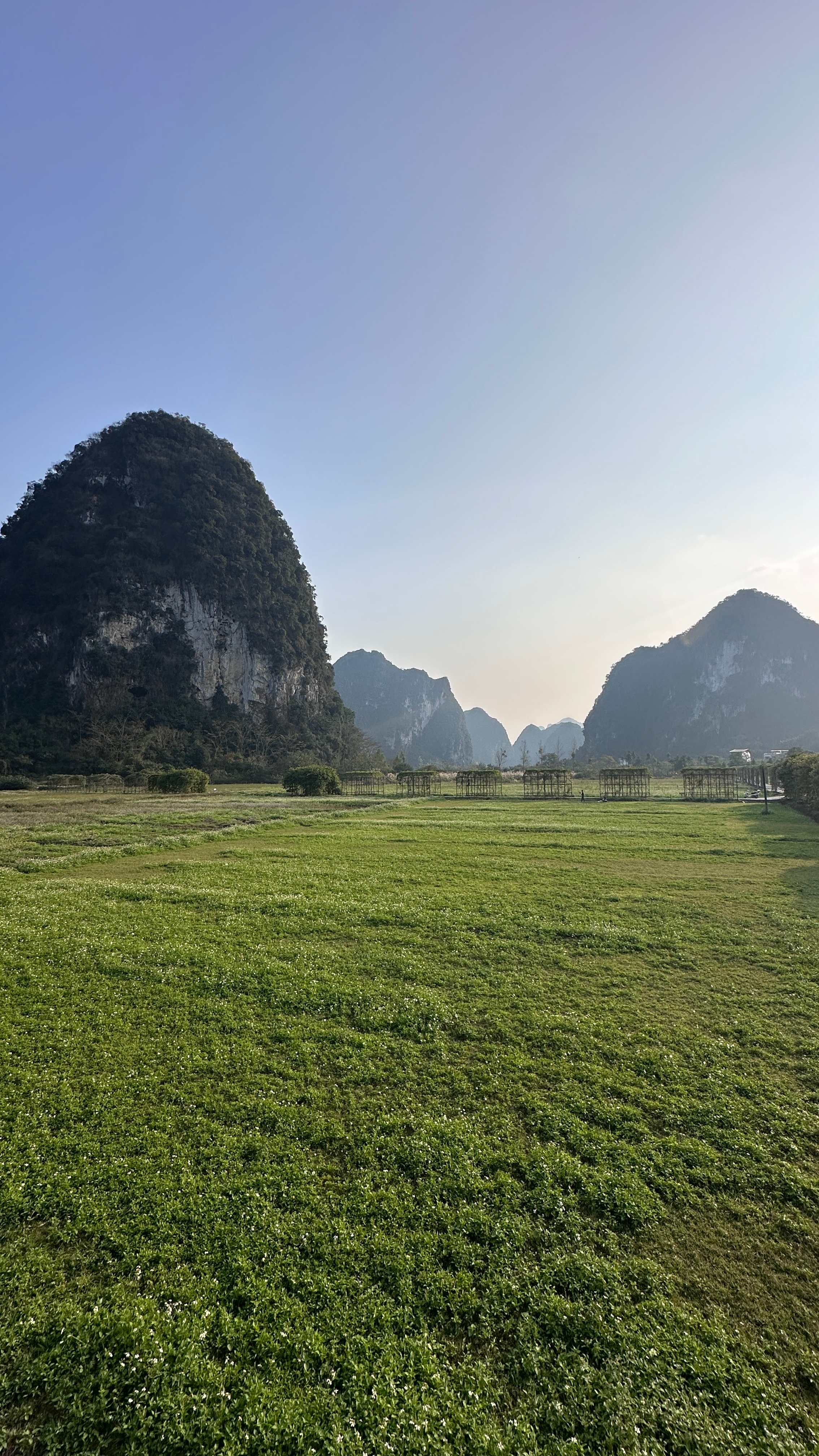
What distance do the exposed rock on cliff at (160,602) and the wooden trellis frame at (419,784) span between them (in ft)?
124

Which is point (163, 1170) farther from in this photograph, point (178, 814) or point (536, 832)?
point (178, 814)

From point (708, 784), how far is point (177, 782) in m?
52.1

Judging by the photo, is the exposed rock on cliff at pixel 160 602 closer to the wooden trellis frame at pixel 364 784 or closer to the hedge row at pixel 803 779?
the wooden trellis frame at pixel 364 784

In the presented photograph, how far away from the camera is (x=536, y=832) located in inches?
1156

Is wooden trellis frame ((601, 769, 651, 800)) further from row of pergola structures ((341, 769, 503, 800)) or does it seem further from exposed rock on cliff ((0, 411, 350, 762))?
exposed rock on cliff ((0, 411, 350, 762))

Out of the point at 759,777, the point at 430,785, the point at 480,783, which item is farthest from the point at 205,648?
the point at 759,777

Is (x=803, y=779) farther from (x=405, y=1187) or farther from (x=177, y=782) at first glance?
(x=177, y=782)

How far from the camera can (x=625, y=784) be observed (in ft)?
199

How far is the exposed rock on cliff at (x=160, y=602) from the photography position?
97062 mm

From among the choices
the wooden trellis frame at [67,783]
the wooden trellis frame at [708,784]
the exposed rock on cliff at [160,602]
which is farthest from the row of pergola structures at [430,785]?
the exposed rock on cliff at [160,602]

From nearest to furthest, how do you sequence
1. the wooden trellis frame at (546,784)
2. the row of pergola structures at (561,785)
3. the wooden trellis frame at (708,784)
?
the wooden trellis frame at (708,784) → the row of pergola structures at (561,785) → the wooden trellis frame at (546,784)

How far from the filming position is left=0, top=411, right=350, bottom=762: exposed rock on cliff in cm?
9706

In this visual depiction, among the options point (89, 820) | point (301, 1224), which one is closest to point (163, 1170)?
point (301, 1224)

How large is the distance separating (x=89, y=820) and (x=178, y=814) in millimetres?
→ 4910
